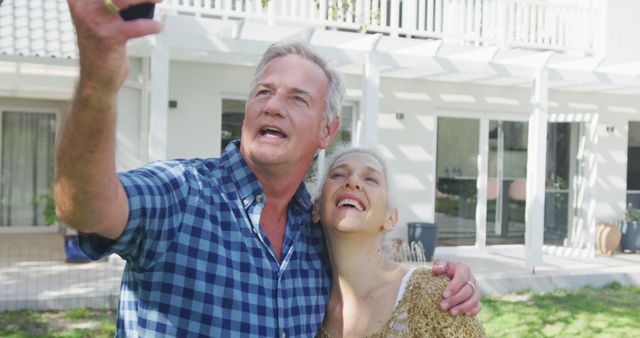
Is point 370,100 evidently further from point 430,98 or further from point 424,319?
point 424,319

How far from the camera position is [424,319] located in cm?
189

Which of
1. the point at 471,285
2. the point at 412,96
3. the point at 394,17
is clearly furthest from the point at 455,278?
the point at 412,96

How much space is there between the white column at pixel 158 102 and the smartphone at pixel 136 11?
666 cm

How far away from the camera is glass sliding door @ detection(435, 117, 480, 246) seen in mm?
10836

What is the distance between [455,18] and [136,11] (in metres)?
9.95

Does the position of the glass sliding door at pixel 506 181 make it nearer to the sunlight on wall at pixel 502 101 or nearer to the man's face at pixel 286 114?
the sunlight on wall at pixel 502 101

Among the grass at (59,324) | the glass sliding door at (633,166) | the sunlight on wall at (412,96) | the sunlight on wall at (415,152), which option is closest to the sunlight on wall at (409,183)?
the sunlight on wall at (415,152)

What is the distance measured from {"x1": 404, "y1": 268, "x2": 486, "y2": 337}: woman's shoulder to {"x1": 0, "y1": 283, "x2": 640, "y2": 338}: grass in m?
4.47

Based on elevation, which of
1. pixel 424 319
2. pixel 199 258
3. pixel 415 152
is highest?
pixel 415 152

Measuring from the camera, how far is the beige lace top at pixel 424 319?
1878 mm

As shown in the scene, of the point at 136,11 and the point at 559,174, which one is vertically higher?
the point at 136,11

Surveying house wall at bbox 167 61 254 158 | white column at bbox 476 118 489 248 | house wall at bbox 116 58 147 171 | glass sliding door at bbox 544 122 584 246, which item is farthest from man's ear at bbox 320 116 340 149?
glass sliding door at bbox 544 122 584 246

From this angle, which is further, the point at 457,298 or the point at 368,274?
the point at 368,274

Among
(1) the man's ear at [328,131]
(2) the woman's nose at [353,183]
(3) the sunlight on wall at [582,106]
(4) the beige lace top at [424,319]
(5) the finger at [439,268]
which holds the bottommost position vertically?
(4) the beige lace top at [424,319]
